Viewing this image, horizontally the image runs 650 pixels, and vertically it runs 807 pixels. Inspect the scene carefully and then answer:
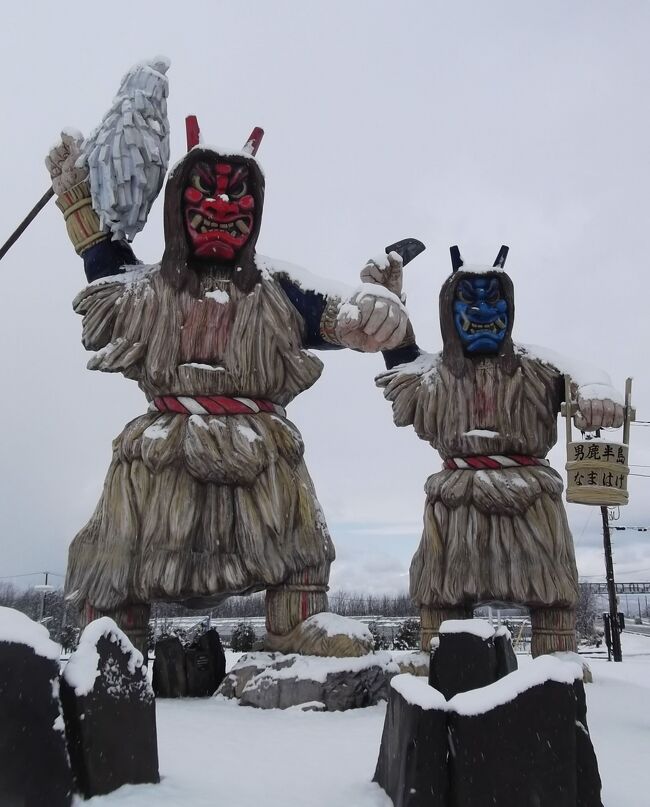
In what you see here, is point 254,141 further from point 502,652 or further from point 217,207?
point 502,652

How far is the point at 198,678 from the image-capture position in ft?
10.5

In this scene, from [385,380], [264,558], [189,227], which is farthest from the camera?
[385,380]

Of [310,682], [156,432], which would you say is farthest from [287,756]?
Answer: [156,432]

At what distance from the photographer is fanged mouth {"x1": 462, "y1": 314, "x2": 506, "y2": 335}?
3.78 metres

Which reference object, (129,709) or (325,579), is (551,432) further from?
(129,709)

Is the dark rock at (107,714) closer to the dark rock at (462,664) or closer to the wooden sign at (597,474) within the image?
the dark rock at (462,664)

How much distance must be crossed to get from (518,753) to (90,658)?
801 mm

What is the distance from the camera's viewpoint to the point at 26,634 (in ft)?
4.74

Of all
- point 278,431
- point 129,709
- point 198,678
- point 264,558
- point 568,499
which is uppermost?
point 278,431

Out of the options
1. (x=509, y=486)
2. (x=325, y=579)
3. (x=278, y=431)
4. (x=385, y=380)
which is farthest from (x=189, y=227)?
(x=509, y=486)

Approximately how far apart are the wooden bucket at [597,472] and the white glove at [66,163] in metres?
2.43

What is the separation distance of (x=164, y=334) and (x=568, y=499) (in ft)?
5.99

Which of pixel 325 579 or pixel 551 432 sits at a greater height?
pixel 551 432

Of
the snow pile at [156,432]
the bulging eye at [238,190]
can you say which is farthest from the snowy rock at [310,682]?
the bulging eye at [238,190]
